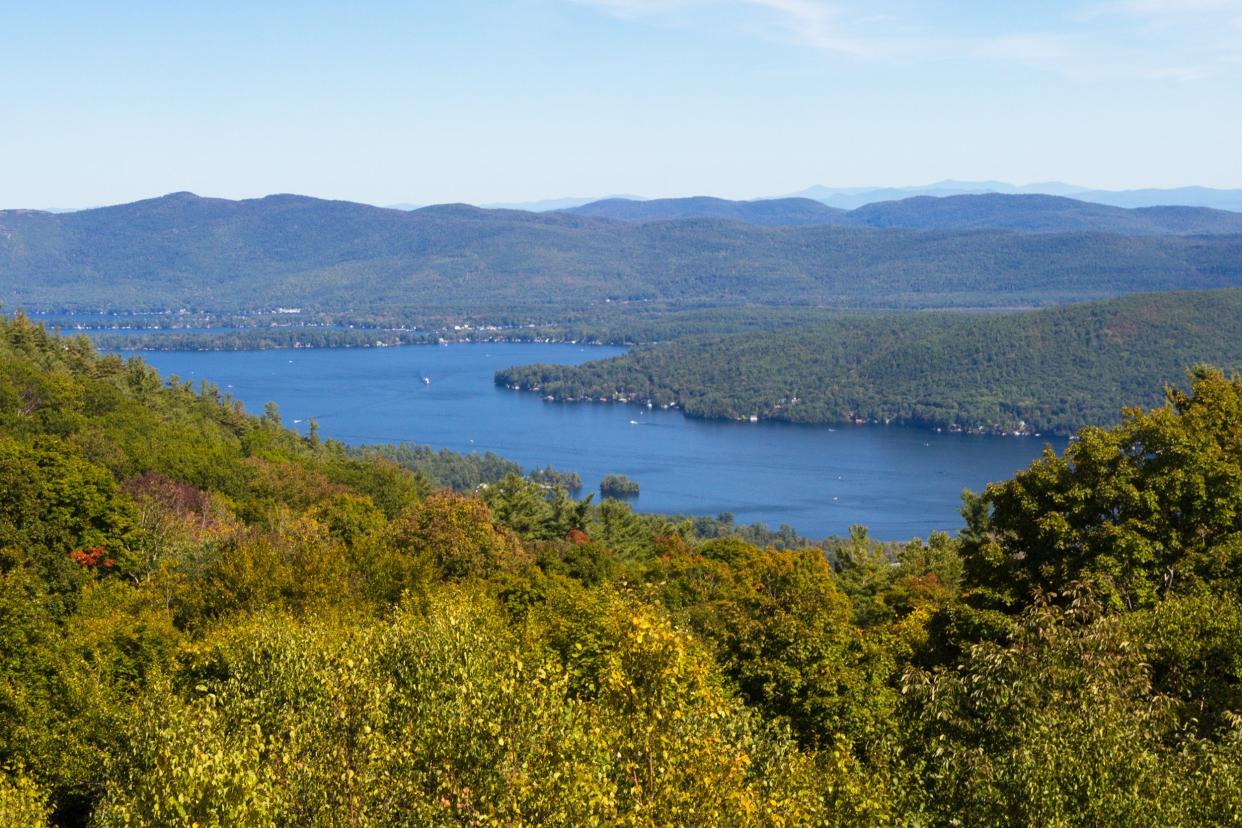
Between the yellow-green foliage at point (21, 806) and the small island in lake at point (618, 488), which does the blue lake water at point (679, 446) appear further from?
the yellow-green foliage at point (21, 806)

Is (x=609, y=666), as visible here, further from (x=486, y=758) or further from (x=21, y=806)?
(x=21, y=806)

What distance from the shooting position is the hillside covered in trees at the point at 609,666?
10.2 metres

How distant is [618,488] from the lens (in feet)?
315

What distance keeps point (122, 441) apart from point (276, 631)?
2384 cm

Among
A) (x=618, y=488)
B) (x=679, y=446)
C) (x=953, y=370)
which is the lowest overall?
(x=618, y=488)

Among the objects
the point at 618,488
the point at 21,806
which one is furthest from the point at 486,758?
the point at 618,488

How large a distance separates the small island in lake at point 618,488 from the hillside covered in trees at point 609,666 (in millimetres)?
60013

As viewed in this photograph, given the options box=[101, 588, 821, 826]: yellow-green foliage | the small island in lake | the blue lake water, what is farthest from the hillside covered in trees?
the small island in lake

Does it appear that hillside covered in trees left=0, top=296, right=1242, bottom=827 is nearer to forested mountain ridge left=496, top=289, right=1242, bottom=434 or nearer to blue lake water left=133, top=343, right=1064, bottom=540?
blue lake water left=133, top=343, right=1064, bottom=540

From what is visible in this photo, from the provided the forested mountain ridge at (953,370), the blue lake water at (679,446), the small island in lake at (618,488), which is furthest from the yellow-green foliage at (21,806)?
the forested mountain ridge at (953,370)

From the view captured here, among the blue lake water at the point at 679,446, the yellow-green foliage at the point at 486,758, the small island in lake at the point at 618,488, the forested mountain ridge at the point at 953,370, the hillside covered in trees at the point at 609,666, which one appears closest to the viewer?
the yellow-green foliage at the point at 486,758

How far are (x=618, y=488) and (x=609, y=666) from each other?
84.6 m

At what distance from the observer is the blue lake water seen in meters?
91.8

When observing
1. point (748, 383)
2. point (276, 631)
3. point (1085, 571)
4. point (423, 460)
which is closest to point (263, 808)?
point (276, 631)
